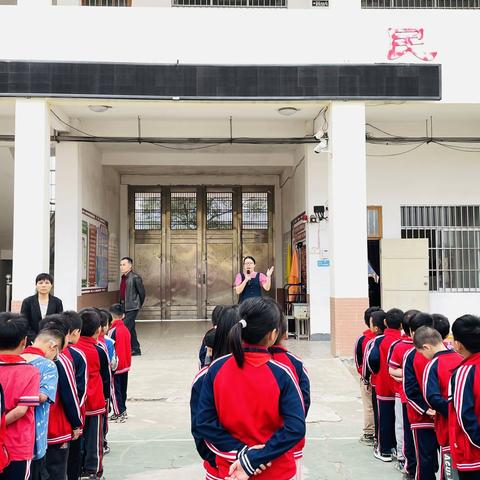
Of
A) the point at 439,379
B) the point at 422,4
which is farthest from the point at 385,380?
the point at 422,4

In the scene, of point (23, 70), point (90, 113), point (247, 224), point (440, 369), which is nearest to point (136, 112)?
point (90, 113)

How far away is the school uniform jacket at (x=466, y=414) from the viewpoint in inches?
105

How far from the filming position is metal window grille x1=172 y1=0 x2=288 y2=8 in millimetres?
10992

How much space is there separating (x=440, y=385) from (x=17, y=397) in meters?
2.18

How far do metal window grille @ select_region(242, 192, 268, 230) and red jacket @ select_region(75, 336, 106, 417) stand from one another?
11.8 meters

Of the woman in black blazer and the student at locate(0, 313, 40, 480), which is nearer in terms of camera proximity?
the student at locate(0, 313, 40, 480)

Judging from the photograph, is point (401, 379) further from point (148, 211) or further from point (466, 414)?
point (148, 211)

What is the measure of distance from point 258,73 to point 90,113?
3093mm

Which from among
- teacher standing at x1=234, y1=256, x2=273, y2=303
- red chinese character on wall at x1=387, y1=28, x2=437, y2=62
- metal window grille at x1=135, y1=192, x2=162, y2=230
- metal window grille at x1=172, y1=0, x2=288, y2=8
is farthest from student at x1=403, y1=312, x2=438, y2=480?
metal window grille at x1=135, y1=192, x2=162, y2=230

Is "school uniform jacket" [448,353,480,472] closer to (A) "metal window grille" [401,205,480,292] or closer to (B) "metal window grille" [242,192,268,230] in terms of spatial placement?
(A) "metal window grille" [401,205,480,292]

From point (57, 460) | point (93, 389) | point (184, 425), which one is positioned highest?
point (93, 389)

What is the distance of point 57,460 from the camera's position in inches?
131

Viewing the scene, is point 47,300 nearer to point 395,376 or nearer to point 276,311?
point 395,376

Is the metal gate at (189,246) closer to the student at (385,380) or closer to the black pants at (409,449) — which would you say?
the student at (385,380)
